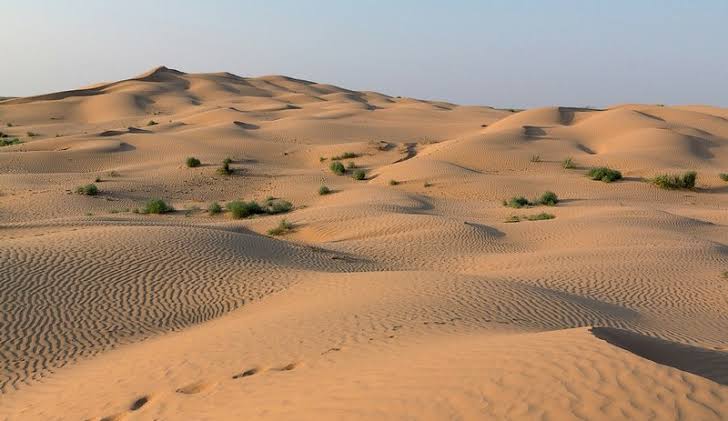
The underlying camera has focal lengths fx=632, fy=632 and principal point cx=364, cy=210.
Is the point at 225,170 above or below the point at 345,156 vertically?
below

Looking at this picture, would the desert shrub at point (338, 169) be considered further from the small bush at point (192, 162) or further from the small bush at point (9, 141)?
the small bush at point (9, 141)

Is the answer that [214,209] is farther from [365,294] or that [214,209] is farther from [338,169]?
[365,294]

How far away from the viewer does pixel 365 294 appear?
33.2 feet

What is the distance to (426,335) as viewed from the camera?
7.75 m

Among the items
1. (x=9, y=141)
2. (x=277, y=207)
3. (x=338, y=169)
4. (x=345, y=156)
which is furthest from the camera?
(x=9, y=141)

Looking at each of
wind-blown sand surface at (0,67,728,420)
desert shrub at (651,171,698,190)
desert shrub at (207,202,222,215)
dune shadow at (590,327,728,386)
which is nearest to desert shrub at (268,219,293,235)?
wind-blown sand surface at (0,67,728,420)

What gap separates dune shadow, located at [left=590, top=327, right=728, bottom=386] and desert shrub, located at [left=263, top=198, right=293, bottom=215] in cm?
1587

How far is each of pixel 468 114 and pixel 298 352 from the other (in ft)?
182

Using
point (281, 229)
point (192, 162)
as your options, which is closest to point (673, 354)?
point (281, 229)

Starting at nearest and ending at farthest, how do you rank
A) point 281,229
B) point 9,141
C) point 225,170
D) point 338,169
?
point 281,229 → point 225,170 → point 338,169 → point 9,141

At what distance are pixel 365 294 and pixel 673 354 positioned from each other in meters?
5.05

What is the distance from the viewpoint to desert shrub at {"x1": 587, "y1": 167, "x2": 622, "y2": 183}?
2761 cm

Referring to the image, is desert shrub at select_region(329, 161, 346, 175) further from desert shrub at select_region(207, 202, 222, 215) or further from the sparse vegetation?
the sparse vegetation

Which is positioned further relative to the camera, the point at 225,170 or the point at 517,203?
the point at 225,170
